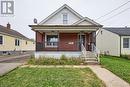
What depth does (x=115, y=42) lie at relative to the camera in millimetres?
34062

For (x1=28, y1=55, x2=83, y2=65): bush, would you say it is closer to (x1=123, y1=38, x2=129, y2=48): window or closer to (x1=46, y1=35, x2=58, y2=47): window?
(x1=46, y1=35, x2=58, y2=47): window

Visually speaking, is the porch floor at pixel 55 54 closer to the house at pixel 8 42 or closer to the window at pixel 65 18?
the window at pixel 65 18

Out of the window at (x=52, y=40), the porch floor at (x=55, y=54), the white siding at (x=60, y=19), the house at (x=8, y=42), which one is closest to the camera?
the porch floor at (x=55, y=54)

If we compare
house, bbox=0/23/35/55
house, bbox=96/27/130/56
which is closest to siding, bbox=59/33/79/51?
house, bbox=96/27/130/56

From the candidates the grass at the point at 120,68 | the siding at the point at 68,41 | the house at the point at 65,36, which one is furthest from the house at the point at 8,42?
the grass at the point at 120,68

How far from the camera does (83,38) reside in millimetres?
28188

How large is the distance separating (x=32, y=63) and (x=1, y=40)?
16041 millimetres

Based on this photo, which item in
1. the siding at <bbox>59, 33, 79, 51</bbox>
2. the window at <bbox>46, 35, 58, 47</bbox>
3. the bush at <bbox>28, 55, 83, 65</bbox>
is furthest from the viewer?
the siding at <bbox>59, 33, 79, 51</bbox>

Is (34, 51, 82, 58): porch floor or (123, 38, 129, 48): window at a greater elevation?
(123, 38, 129, 48): window

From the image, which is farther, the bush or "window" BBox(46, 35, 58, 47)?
"window" BBox(46, 35, 58, 47)

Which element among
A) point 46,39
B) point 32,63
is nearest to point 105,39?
point 46,39

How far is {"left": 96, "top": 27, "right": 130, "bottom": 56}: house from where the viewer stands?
32.8 meters

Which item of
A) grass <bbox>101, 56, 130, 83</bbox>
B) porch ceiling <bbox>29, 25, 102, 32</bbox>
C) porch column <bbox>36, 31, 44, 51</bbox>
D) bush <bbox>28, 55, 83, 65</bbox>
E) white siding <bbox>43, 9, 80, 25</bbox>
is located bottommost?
grass <bbox>101, 56, 130, 83</bbox>

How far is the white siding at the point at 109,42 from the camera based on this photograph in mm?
33672
